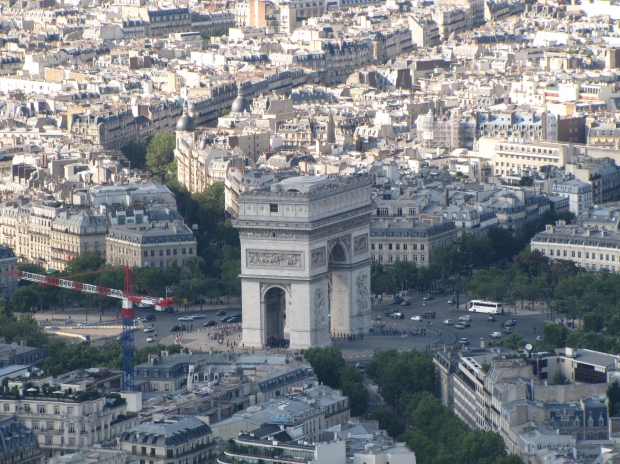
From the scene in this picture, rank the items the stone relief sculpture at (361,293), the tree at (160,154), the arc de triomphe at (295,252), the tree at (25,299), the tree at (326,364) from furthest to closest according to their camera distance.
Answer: the tree at (160,154), the tree at (25,299), the stone relief sculpture at (361,293), the arc de triomphe at (295,252), the tree at (326,364)

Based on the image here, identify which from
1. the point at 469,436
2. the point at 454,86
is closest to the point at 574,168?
the point at 454,86

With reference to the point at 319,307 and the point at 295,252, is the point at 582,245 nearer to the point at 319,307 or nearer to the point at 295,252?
the point at 319,307

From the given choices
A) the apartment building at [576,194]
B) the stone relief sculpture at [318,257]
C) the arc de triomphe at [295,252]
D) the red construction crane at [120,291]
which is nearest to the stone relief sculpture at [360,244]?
the arc de triomphe at [295,252]

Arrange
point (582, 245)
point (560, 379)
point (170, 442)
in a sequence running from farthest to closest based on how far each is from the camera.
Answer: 1. point (582, 245)
2. point (560, 379)
3. point (170, 442)

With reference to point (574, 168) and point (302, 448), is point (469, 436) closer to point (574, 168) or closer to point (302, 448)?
point (302, 448)

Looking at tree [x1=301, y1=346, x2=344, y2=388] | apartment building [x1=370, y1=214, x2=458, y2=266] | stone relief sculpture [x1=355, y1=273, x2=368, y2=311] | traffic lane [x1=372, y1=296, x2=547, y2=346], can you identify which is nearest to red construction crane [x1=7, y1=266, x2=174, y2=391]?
tree [x1=301, y1=346, x2=344, y2=388]

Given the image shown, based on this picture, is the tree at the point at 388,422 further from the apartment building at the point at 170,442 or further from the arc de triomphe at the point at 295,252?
the arc de triomphe at the point at 295,252

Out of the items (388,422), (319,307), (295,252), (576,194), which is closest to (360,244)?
(319,307)

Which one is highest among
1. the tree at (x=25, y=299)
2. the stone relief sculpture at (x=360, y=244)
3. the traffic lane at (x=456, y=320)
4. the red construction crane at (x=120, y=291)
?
the stone relief sculpture at (x=360, y=244)
